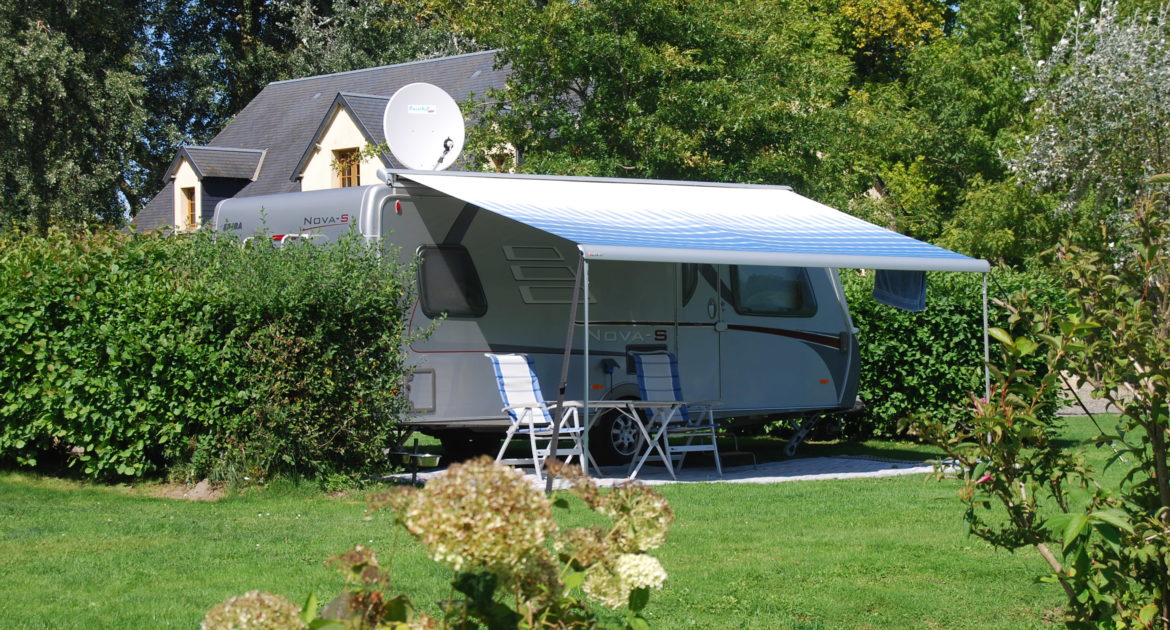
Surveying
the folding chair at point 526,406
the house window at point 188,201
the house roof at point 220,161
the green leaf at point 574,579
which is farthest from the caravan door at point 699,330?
the house window at point 188,201

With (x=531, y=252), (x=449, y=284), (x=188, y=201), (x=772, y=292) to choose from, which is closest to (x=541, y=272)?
(x=531, y=252)

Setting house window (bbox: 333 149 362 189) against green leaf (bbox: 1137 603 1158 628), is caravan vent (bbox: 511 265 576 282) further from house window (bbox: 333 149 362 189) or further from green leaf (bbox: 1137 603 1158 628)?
house window (bbox: 333 149 362 189)

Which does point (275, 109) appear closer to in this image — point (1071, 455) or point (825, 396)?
point (825, 396)

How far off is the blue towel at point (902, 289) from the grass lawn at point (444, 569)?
114 inches

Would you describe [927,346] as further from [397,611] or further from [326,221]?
[397,611]

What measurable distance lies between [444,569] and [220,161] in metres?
25.8

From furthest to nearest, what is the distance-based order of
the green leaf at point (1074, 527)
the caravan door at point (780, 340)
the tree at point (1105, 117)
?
the tree at point (1105, 117) → the caravan door at point (780, 340) → the green leaf at point (1074, 527)

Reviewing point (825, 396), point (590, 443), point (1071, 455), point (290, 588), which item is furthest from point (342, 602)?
point (825, 396)

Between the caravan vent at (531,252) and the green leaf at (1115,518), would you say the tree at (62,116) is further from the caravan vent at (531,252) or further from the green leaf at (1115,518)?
the green leaf at (1115,518)

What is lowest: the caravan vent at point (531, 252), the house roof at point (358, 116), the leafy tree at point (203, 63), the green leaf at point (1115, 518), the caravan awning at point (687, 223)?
the green leaf at point (1115, 518)

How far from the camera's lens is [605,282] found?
10.9m

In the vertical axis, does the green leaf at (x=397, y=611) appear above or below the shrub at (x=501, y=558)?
below

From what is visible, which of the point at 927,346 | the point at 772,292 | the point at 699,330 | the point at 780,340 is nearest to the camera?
the point at 699,330

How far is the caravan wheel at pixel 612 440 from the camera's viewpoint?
10961 mm
